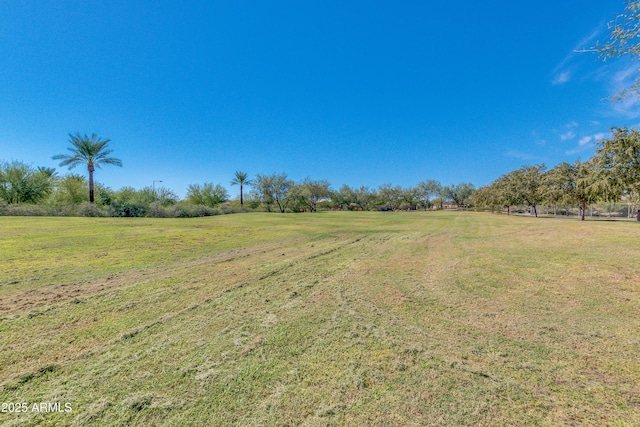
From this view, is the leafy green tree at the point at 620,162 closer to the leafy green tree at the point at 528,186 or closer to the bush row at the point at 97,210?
the leafy green tree at the point at 528,186

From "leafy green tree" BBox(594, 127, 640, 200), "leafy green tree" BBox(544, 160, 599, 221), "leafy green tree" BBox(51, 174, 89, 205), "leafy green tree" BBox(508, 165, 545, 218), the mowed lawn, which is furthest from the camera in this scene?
"leafy green tree" BBox(508, 165, 545, 218)

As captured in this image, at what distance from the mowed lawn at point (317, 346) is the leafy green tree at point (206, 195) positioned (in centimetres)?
4590

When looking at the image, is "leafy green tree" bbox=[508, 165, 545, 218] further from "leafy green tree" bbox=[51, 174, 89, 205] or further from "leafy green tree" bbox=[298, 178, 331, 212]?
"leafy green tree" bbox=[51, 174, 89, 205]

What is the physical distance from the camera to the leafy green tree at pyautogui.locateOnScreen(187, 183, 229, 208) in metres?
48.5

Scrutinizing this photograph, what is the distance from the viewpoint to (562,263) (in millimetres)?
6344

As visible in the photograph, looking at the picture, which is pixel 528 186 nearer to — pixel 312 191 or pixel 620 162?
pixel 620 162

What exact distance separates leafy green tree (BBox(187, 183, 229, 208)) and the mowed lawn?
45.9 metres

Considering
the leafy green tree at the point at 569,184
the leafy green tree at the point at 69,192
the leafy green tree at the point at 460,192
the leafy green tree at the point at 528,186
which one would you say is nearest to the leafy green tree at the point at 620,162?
the leafy green tree at the point at 569,184

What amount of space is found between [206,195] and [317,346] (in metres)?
51.7

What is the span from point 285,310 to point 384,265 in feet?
11.1

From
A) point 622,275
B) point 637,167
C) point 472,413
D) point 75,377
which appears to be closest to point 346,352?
point 472,413

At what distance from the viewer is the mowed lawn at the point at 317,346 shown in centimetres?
186

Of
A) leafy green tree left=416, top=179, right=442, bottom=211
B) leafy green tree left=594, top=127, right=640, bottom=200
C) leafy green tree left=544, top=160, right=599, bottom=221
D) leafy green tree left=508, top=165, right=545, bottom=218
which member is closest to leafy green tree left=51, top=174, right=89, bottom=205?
leafy green tree left=594, top=127, right=640, bottom=200

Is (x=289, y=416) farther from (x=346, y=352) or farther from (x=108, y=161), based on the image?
(x=108, y=161)
